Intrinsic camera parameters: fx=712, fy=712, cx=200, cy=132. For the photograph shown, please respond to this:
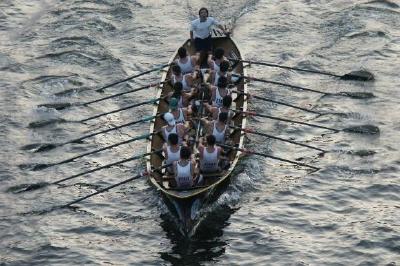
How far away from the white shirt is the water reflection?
31.6ft

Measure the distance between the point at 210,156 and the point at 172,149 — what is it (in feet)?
4.12

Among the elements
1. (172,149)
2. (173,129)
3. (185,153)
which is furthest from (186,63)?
(185,153)

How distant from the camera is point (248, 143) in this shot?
27.5m

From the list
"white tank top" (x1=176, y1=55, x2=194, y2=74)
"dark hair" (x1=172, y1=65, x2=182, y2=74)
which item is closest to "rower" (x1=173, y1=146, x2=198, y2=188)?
"dark hair" (x1=172, y1=65, x2=182, y2=74)

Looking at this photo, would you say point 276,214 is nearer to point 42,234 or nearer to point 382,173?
point 382,173

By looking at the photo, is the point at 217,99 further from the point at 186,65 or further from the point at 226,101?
the point at 186,65

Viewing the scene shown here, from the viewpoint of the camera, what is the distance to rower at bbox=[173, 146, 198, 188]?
2209 centimetres

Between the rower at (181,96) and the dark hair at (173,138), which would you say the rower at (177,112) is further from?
the dark hair at (173,138)

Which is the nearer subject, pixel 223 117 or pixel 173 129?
pixel 223 117

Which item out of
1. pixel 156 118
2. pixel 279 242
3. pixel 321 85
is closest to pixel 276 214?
pixel 279 242

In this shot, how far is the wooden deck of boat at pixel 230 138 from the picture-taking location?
21.9 meters

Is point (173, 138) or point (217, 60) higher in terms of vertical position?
point (217, 60)

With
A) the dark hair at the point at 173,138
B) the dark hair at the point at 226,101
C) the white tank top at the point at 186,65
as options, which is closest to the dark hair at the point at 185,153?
the dark hair at the point at 173,138

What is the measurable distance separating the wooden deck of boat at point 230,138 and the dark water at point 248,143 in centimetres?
121
